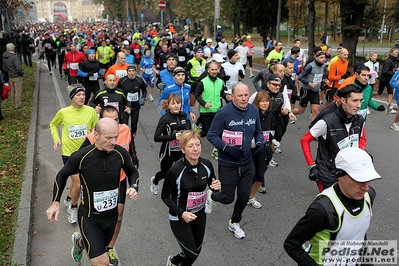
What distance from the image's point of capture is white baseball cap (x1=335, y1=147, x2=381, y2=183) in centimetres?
249

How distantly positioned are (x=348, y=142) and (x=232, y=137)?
1.36 metres

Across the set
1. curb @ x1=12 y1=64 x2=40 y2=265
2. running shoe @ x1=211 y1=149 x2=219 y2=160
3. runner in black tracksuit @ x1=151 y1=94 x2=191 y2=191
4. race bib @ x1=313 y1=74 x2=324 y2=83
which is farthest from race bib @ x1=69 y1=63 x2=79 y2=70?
runner in black tracksuit @ x1=151 y1=94 x2=191 y2=191

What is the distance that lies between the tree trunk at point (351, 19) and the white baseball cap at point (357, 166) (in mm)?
17166

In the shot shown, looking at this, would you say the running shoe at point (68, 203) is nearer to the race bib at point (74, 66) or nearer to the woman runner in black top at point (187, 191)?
the woman runner in black top at point (187, 191)

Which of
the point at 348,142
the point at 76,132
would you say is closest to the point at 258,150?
the point at 348,142

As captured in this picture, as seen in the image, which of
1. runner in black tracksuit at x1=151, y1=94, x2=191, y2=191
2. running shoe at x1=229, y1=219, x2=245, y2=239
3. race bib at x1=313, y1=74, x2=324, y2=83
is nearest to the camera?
running shoe at x1=229, y1=219, x2=245, y2=239

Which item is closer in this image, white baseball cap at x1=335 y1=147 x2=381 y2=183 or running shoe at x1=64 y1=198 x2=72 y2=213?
white baseball cap at x1=335 y1=147 x2=381 y2=183

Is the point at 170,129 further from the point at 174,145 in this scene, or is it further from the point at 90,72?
the point at 90,72

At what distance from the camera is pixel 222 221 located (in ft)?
18.8

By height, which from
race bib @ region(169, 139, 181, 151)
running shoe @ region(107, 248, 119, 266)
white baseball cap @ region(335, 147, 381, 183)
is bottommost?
running shoe @ region(107, 248, 119, 266)

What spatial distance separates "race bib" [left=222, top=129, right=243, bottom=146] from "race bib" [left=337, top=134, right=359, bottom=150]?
1.17 meters

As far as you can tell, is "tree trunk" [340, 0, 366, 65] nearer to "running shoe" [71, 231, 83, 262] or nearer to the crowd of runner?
the crowd of runner

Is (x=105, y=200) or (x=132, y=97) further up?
(x=132, y=97)

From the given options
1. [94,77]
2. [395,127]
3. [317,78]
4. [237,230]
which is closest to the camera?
[237,230]
